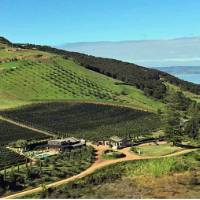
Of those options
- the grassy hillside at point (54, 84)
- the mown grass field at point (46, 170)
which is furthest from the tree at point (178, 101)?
the mown grass field at point (46, 170)

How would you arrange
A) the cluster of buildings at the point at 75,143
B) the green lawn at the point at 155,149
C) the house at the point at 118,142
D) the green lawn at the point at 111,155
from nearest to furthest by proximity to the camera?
1. the green lawn at the point at 111,155
2. the green lawn at the point at 155,149
3. the cluster of buildings at the point at 75,143
4. the house at the point at 118,142

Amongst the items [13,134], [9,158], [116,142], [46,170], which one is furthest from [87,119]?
[46,170]

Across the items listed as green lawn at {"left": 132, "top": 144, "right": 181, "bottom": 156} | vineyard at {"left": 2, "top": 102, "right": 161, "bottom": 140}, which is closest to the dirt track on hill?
green lawn at {"left": 132, "top": 144, "right": 181, "bottom": 156}

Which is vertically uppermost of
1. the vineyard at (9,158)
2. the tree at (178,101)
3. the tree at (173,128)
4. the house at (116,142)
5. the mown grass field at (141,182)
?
the tree at (178,101)

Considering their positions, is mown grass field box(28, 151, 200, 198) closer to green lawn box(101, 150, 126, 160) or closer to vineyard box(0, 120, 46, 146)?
green lawn box(101, 150, 126, 160)

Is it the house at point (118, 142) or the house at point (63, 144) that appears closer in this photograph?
the house at point (63, 144)

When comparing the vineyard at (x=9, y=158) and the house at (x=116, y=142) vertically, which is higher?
the house at (x=116, y=142)

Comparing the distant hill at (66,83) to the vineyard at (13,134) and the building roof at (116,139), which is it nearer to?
the vineyard at (13,134)
